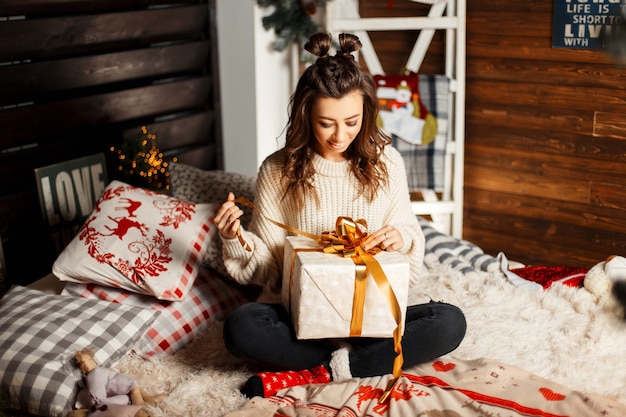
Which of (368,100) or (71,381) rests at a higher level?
(368,100)

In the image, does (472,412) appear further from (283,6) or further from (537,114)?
(283,6)

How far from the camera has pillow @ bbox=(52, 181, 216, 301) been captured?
206 cm

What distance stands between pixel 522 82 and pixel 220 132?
1.34 metres

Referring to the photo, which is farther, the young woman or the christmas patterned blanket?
the young woman

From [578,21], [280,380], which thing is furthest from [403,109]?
[280,380]

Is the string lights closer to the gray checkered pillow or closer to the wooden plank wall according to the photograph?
the gray checkered pillow

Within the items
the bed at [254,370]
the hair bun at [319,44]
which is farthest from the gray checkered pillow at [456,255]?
the hair bun at [319,44]

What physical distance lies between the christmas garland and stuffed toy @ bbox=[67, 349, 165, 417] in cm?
182

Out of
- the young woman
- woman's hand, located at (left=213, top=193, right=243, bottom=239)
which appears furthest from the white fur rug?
woman's hand, located at (left=213, top=193, right=243, bottom=239)

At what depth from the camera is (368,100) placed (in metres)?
1.87

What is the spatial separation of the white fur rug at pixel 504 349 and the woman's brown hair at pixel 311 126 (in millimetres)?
482

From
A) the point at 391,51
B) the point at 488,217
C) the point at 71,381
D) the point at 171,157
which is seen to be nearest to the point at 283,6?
the point at 391,51

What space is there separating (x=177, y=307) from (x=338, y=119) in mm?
739

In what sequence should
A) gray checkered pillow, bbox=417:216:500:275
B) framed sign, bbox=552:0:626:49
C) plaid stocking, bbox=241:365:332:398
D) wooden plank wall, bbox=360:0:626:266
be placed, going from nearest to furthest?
plaid stocking, bbox=241:365:332:398, gray checkered pillow, bbox=417:216:500:275, framed sign, bbox=552:0:626:49, wooden plank wall, bbox=360:0:626:266
